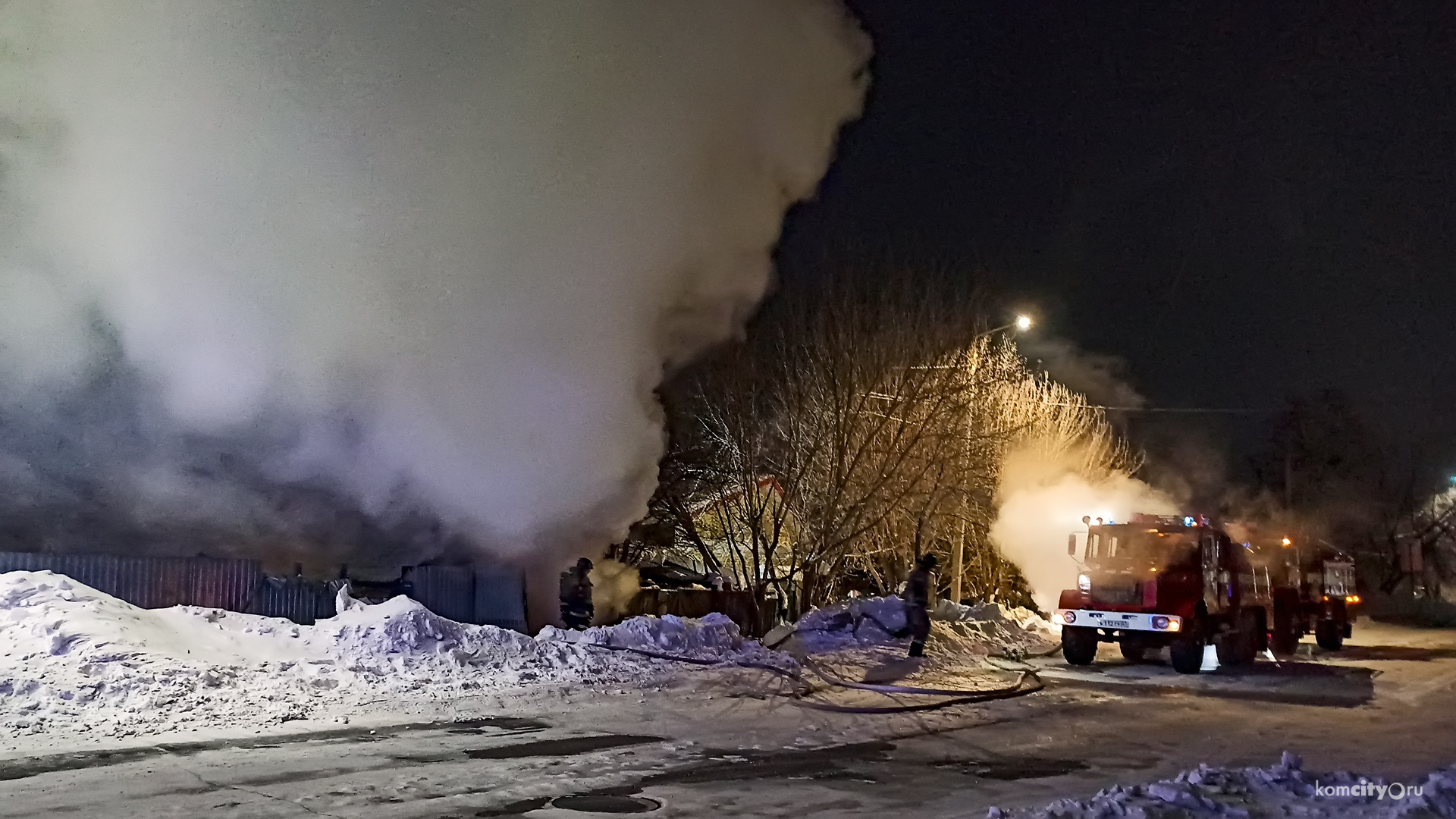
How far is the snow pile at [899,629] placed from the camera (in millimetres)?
18281

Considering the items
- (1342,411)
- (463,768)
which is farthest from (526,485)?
(1342,411)

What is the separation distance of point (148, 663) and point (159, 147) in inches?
264

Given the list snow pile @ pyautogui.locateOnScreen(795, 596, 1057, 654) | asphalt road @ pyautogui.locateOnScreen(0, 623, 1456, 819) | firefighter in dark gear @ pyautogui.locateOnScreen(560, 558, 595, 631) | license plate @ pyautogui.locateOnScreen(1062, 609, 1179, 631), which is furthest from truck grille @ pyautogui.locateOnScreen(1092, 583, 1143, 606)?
firefighter in dark gear @ pyautogui.locateOnScreen(560, 558, 595, 631)

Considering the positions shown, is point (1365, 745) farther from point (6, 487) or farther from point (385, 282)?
point (6, 487)

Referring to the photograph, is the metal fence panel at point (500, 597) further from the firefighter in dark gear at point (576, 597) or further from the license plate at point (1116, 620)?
the license plate at point (1116, 620)

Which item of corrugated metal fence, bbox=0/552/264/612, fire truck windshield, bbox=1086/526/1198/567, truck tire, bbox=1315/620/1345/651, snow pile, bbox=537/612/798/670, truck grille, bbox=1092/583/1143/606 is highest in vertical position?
fire truck windshield, bbox=1086/526/1198/567

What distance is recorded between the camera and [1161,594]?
17328 mm

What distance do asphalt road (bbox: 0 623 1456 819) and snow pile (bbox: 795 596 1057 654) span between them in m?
4.31

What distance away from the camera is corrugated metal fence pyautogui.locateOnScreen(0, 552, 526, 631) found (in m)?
14.0

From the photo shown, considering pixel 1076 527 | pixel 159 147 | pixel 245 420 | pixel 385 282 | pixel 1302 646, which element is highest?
pixel 159 147

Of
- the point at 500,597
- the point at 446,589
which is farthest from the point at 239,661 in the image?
the point at 500,597

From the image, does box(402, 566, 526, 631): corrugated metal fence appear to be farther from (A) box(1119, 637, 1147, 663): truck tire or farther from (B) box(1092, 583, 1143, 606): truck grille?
(A) box(1119, 637, 1147, 663): truck tire

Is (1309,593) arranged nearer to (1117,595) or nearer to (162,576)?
(1117,595)

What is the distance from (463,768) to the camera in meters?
8.41
